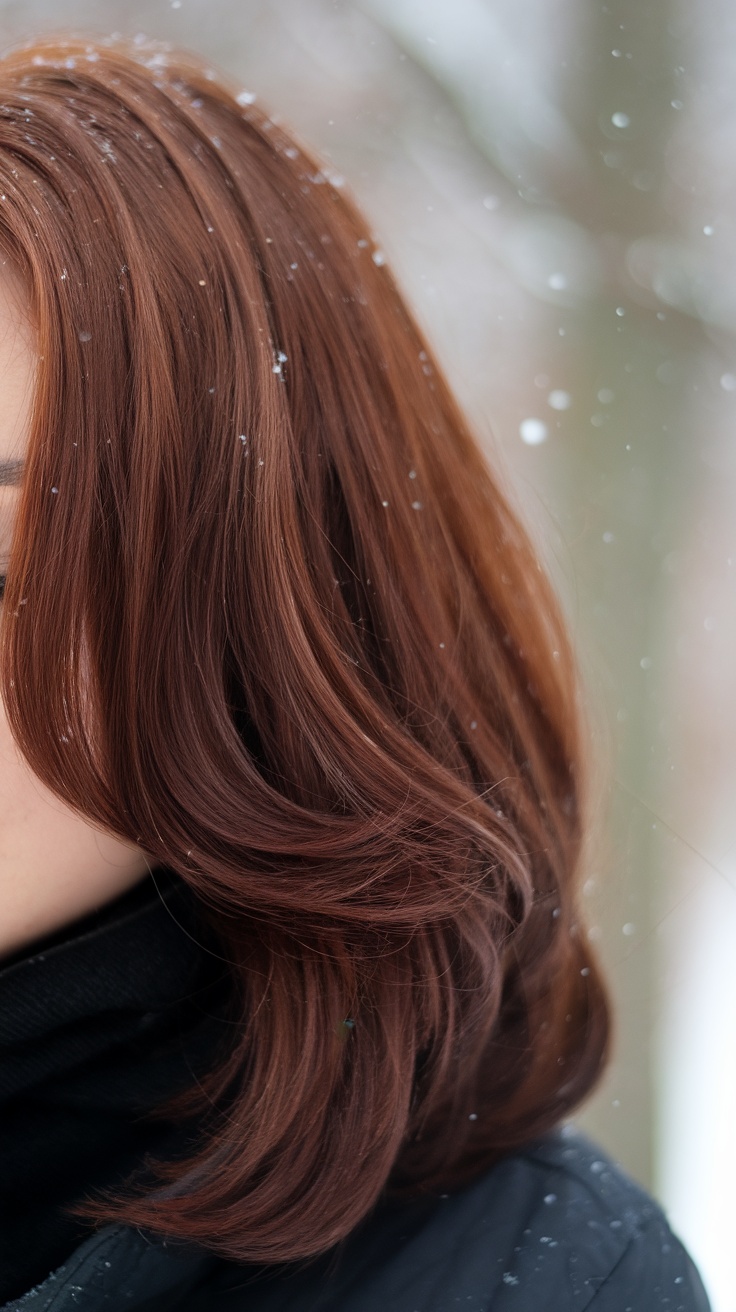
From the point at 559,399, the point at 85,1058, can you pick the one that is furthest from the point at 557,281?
the point at 85,1058

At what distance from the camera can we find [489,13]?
1.71 meters

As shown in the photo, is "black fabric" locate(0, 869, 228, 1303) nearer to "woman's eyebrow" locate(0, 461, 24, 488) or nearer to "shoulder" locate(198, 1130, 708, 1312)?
"shoulder" locate(198, 1130, 708, 1312)

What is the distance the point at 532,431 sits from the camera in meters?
1.85

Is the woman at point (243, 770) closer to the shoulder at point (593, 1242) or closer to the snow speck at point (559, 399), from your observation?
the shoulder at point (593, 1242)

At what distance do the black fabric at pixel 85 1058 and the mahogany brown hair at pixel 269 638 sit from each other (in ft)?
0.14

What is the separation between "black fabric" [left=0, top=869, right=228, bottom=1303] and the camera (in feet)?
2.61

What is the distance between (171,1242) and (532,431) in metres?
1.56

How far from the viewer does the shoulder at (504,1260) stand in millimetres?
800

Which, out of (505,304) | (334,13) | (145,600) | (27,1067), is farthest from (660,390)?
(27,1067)

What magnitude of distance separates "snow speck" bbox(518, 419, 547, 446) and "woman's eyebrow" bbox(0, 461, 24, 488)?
1.29 m

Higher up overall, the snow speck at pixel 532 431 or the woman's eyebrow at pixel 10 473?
the snow speck at pixel 532 431

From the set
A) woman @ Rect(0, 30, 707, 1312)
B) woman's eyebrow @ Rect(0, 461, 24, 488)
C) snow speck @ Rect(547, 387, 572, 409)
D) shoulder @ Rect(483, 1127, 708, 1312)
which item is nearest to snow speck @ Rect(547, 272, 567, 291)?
snow speck @ Rect(547, 387, 572, 409)

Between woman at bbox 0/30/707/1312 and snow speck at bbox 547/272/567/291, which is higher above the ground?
snow speck at bbox 547/272/567/291

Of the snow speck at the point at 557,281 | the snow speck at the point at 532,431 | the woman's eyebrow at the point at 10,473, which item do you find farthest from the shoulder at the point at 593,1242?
the snow speck at the point at 557,281
